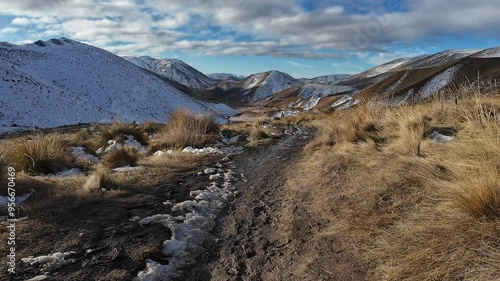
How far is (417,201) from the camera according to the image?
13.5 ft

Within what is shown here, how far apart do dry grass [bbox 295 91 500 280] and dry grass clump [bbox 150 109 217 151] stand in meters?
5.47

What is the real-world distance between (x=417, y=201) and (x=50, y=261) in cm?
390

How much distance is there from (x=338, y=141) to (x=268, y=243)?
507 centimetres

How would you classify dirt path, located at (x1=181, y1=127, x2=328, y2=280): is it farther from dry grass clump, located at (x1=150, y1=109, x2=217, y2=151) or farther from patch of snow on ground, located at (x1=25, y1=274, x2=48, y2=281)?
dry grass clump, located at (x1=150, y1=109, x2=217, y2=151)

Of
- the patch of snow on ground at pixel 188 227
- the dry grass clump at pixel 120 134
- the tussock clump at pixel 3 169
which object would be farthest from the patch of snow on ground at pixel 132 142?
the patch of snow on ground at pixel 188 227

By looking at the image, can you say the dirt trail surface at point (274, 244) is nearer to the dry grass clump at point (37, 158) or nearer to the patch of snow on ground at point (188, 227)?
the patch of snow on ground at point (188, 227)

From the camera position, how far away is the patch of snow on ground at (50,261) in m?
3.26

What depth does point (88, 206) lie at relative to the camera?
485cm

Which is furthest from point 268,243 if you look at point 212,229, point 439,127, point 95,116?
point 95,116

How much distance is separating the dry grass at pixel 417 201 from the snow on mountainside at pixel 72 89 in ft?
125

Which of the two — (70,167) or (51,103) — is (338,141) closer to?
(70,167)

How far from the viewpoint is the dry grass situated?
2814 millimetres

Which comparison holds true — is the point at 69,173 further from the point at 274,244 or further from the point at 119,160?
the point at 274,244

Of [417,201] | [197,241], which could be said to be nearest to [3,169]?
[197,241]
